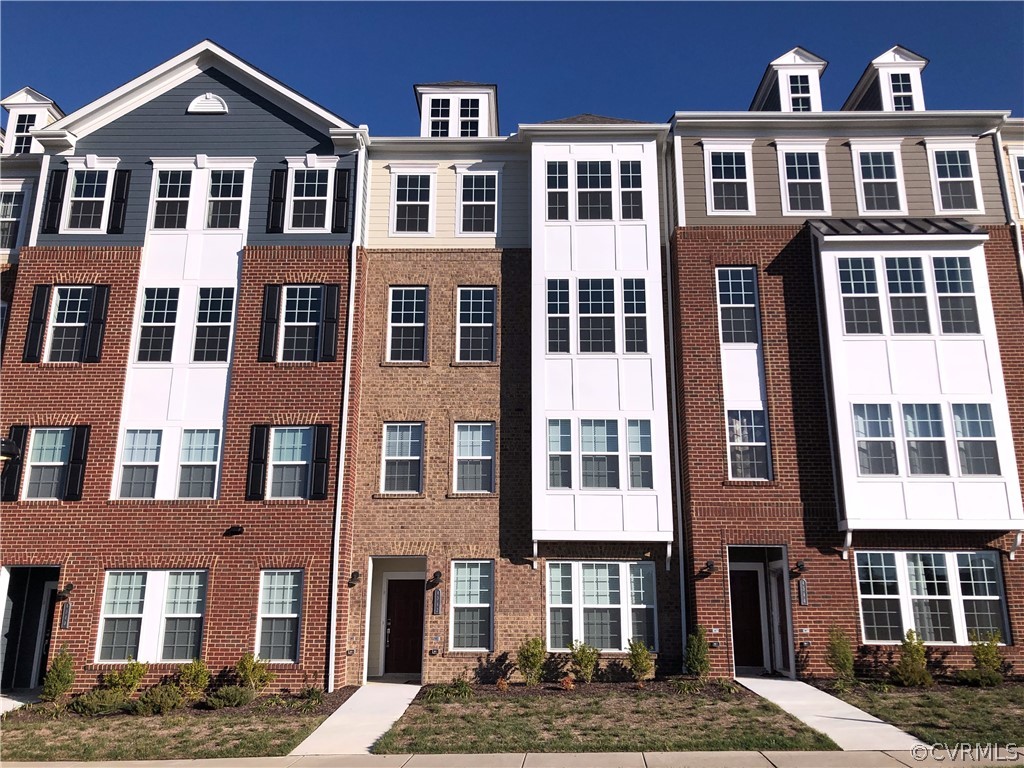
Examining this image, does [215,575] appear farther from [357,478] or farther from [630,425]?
[630,425]

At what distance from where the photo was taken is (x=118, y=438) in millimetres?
18438

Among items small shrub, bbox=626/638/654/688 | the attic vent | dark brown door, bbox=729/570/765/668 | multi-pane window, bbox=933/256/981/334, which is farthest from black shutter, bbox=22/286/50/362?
multi-pane window, bbox=933/256/981/334

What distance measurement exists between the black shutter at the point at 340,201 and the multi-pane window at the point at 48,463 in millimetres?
7737

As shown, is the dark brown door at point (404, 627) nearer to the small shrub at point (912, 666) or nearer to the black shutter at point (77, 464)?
the black shutter at point (77, 464)

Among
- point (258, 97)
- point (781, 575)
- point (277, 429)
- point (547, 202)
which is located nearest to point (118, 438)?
point (277, 429)

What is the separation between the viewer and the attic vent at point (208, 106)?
67.3 ft

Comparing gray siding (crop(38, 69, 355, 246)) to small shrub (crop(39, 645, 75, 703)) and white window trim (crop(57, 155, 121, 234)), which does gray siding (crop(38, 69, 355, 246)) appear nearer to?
white window trim (crop(57, 155, 121, 234))

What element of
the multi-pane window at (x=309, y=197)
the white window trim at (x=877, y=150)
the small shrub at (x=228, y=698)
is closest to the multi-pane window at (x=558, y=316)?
the multi-pane window at (x=309, y=197)

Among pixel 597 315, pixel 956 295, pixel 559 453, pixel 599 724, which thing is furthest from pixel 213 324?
pixel 956 295

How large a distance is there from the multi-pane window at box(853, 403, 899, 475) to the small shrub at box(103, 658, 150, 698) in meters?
15.7

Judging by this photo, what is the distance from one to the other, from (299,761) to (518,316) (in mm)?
10994

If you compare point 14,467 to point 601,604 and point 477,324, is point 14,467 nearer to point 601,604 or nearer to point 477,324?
point 477,324

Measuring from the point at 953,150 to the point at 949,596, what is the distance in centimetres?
1070

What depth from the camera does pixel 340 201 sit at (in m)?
20.0
